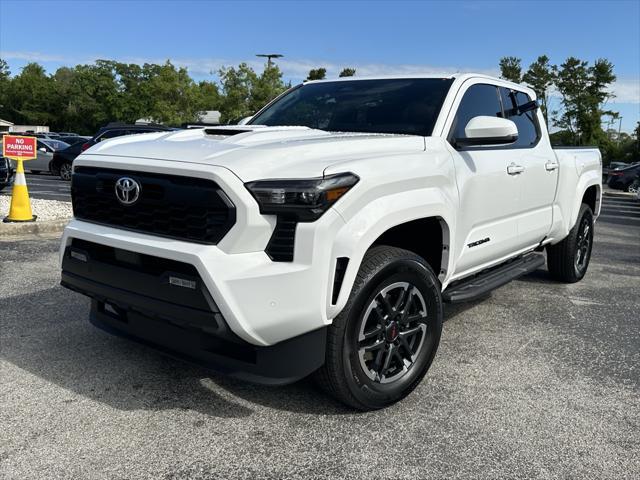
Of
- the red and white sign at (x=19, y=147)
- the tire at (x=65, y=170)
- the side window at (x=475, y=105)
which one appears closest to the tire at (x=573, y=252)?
the side window at (x=475, y=105)

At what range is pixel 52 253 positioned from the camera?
22.3 feet

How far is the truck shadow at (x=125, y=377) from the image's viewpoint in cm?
312

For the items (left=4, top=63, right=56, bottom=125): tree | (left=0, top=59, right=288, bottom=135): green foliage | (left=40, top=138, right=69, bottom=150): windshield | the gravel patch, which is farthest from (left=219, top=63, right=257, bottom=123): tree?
(left=4, top=63, right=56, bottom=125): tree

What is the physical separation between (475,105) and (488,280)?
1.24 metres

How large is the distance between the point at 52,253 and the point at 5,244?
912mm

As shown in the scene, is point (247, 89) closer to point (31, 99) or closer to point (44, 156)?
point (44, 156)

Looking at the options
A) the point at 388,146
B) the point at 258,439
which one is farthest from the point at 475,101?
the point at 258,439

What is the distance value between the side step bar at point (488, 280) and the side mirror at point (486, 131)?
0.95 m

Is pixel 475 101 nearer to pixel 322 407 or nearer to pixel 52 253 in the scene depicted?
pixel 322 407

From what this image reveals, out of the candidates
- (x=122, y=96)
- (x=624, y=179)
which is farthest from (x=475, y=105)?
(x=122, y=96)

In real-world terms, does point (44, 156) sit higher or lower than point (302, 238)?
lower

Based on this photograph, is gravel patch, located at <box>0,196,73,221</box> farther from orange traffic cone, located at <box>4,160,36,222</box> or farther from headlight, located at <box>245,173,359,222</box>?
headlight, located at <box>245,173,359,222</box>

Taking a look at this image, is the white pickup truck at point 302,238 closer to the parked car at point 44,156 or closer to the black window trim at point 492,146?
the black window trim at point 492,146

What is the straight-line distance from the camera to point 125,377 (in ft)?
11.2
